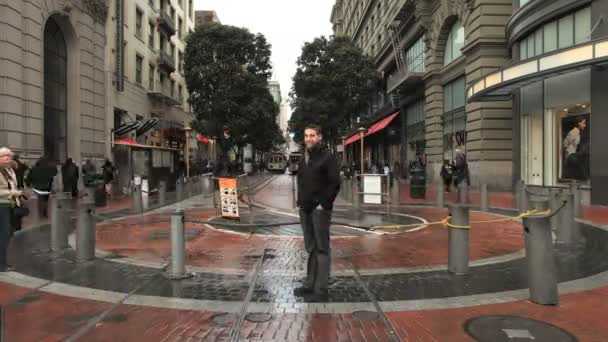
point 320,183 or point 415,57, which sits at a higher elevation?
point 415,57

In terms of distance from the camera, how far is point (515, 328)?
441 cm

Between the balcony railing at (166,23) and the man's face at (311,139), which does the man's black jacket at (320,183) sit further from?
the balcony railing at (166,23)

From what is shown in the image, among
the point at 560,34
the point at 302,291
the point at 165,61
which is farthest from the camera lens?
the point at 165,61

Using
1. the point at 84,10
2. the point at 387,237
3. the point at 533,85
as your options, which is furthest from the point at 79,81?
the point at 533,85

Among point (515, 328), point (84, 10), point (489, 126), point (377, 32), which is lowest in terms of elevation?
point (515, 328)

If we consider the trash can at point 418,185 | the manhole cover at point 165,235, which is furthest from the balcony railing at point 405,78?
the manhole cover at point 165,235

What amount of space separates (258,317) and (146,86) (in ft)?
108

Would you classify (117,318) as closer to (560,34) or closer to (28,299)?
(28,299)

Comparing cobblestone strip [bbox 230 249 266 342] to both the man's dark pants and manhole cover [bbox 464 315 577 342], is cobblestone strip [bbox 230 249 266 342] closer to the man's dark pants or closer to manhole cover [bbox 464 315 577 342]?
the man's dark pants

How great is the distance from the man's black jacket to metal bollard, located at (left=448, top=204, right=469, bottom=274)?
2.08 meters

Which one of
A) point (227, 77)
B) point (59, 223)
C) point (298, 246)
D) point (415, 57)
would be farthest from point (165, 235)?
point (227, 77)

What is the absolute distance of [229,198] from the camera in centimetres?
1170

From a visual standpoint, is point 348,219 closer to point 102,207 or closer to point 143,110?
point 102,207

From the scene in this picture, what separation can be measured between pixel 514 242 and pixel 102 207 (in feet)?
42.6
